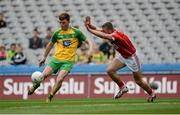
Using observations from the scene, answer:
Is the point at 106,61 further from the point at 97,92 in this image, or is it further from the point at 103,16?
the point at 103,16

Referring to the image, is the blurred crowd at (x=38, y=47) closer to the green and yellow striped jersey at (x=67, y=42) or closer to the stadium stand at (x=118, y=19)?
the stadium stand at (x=118, y=19)

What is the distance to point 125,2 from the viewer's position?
29.1 meters

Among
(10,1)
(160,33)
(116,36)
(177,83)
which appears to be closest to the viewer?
(116,36)

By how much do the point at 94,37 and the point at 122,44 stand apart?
10.4 metres

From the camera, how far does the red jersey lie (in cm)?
1747

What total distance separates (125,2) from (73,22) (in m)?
2.40

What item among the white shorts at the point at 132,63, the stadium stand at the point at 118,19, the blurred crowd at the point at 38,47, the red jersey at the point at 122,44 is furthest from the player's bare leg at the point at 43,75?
the stadium stand at the point at 118,19

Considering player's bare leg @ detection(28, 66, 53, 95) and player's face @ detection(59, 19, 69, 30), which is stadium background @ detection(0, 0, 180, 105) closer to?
player's bare leg @ detection(28, 66, 53, 95)

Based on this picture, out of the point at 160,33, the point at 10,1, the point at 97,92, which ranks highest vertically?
the point at 10,1

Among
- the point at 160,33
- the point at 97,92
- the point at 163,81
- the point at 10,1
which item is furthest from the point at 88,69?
the point at 10,1

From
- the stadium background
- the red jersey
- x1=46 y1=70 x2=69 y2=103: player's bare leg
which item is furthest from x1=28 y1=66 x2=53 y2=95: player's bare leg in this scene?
the stadium background

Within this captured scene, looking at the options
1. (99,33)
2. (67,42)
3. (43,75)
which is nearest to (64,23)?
(67,42)

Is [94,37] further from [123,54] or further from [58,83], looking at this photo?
[58,83]

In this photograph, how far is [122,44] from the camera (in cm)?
1762
